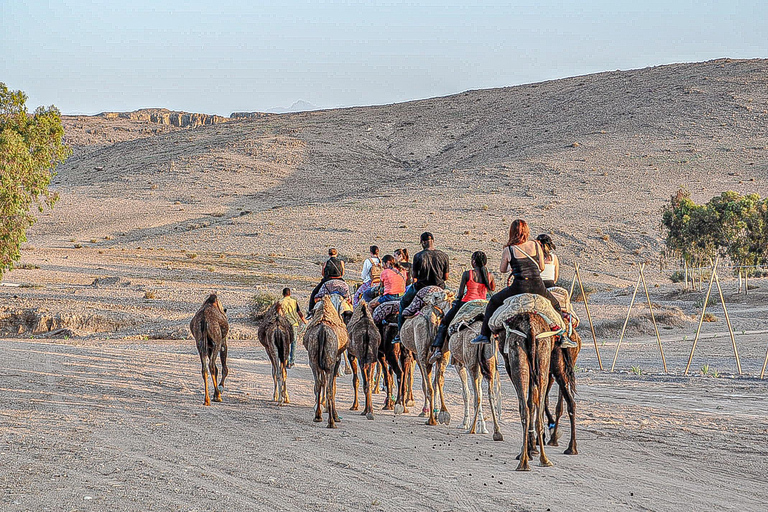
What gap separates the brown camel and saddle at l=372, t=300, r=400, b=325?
498cm

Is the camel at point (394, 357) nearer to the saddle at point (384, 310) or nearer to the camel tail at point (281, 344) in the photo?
the saddle at point (384, 310)

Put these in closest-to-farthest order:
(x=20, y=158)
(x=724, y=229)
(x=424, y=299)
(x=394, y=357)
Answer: (x=424, y=299)
(x=394, y=357)
(x=20, y=158)
(x=724, y=229)

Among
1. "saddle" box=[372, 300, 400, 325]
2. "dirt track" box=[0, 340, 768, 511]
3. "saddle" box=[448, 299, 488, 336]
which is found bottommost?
"dirt track" box=[0, 340, 768, 511]

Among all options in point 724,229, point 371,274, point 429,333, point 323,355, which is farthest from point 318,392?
point 724,229

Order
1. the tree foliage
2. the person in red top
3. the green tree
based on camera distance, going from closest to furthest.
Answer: the person in red top, the green tree, the tree foliage

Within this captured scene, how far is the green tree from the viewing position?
27969mm

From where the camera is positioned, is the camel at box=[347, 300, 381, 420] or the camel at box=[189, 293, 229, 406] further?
the camel at box=[189, 293, 229, 406]

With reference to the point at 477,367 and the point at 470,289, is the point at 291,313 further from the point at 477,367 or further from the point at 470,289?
the point at 477,367

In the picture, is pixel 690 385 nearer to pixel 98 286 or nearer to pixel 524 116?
pixel 98 286

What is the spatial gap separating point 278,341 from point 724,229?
133 feet

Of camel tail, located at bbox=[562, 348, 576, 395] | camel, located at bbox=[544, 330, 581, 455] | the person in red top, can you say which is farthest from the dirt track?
the person in red top

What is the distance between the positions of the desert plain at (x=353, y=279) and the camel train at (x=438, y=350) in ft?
1.51

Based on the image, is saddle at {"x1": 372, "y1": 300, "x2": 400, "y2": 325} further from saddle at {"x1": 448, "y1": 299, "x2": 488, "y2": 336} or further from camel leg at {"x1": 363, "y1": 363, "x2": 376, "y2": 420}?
saddle at {"x1": 448, "y1": 299, "x2": 488, "y2": 336}

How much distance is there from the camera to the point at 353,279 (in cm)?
4616
